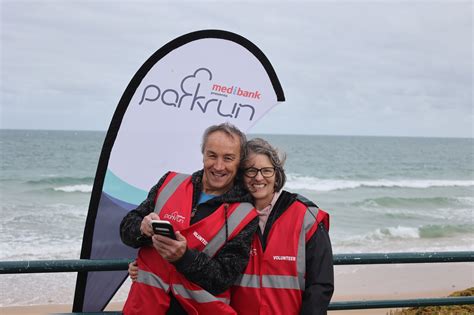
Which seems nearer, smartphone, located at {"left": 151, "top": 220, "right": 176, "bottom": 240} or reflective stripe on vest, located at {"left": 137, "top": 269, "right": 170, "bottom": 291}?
smartphone, located at {"left": 151, "top": 220, "right": 176, "bottom": 240}

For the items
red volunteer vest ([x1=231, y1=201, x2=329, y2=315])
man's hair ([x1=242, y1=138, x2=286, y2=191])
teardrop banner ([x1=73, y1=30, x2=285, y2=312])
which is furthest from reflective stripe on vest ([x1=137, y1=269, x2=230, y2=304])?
teardrop banner ([x1=73, y1=30, x2=285, y2=312])

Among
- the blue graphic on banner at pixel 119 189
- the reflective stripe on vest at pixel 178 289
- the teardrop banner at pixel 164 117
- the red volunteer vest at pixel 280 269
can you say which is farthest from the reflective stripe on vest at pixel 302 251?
the blue graphic on banner at pixel 119 189

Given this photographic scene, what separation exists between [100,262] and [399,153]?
60870 mm

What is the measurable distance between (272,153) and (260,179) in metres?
0.13

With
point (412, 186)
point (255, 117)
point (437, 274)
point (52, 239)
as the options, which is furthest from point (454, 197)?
point (255, 117)

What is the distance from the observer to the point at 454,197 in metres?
26.0

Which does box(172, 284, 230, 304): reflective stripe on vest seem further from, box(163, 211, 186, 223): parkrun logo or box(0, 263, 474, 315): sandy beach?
box(0, 263, 474, 315): sandy beach

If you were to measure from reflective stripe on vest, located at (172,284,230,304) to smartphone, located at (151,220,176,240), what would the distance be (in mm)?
301

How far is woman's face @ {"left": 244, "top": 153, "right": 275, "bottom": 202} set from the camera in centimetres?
238

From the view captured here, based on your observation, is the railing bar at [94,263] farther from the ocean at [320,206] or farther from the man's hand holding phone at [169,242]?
the ocean at [320,206]

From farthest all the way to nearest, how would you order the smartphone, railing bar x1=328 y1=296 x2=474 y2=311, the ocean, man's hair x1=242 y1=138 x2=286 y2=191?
the ocean < railing bar x1=328 y1=296 x2=474 y2=311 < man's hair x1=242 y1=138 x2=286 y2=191 < the smartphone

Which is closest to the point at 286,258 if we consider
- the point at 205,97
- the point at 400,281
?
the point at 205,97

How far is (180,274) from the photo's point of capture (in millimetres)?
2246

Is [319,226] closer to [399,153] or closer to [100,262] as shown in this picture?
[100,262]
